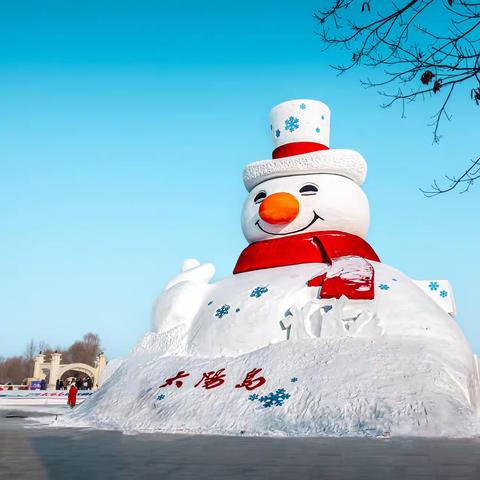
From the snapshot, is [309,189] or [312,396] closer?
[312,396]

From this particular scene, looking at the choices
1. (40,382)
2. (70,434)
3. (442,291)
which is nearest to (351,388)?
(70,434)

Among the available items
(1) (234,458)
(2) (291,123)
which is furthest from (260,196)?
(1) (234,458)

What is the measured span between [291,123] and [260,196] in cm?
219

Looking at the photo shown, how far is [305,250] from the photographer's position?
12383 mm

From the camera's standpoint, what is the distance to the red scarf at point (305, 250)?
1221 centimetres

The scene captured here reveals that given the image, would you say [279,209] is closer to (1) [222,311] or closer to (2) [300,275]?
(2) [300,275]

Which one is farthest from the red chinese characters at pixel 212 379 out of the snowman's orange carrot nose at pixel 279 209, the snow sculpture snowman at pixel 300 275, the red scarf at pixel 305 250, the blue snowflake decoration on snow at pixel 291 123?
the blue snowflake decoration on snow at pixel 291 123

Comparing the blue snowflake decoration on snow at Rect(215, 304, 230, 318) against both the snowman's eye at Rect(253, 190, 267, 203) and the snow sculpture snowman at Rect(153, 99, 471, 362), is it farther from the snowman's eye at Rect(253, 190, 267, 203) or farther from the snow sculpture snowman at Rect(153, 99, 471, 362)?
the snowman's eye at Rect(253, 190, 267, 203)

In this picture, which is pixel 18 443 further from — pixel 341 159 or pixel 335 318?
pixel 341 159

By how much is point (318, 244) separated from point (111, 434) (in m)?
6.29

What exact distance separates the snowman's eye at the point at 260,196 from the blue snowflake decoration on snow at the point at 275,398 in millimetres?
5459

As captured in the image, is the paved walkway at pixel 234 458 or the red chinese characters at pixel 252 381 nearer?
the paved walkway at pixel 234 458

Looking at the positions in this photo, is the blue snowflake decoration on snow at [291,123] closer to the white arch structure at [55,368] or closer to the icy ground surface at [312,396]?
the icy ground surface at [312,396]

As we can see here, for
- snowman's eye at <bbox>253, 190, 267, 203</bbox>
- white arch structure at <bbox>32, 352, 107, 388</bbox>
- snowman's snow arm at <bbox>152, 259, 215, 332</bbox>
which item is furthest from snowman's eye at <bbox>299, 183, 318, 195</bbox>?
white arch structure at <bbox>32, 352, 107, 388</bbox>
